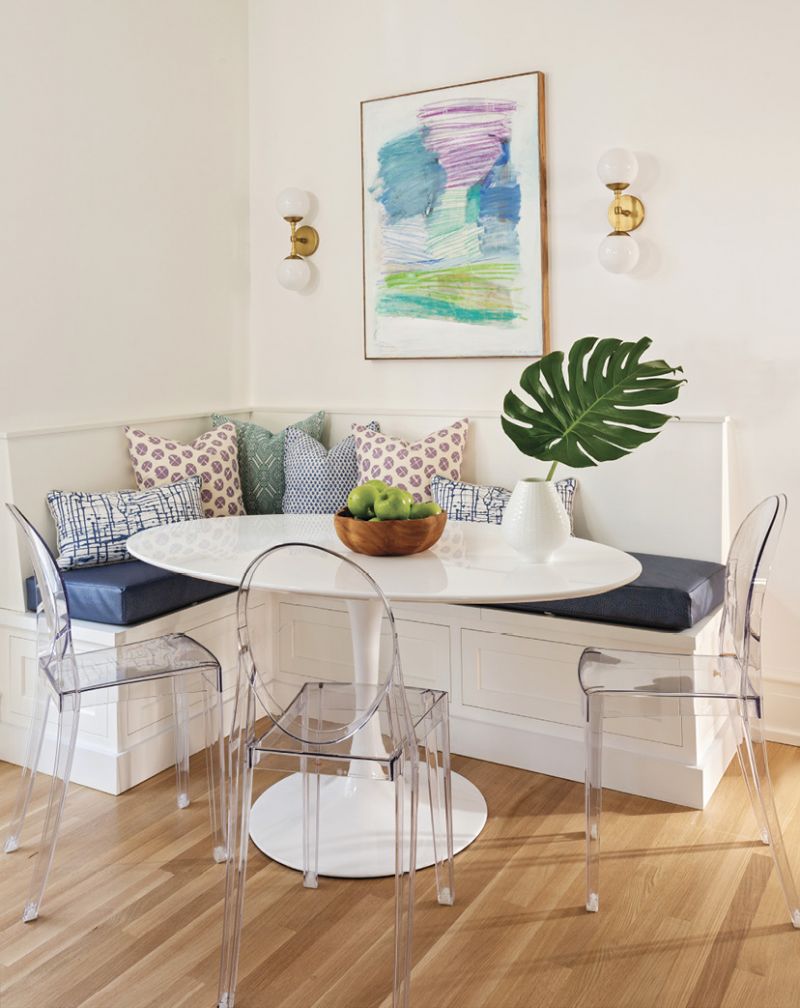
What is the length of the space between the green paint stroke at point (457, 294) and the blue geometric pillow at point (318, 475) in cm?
46

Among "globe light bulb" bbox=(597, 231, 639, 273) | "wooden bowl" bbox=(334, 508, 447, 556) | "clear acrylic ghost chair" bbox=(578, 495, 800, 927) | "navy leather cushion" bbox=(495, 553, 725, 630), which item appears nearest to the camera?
"clear acrylic ghost chair" bbox=(578, 495, 800, 927)

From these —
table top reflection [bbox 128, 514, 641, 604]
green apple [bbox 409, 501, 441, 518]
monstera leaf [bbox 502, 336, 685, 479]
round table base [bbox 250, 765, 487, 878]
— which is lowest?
round table base [bbox 250, 765, 487, 878]

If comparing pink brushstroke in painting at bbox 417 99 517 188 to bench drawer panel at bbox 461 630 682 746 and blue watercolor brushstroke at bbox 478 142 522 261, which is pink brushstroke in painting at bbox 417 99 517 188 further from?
bench drawer panel at bbox 461 630 682 746

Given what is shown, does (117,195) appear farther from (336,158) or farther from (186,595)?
(186,595)

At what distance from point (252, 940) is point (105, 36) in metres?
2.87

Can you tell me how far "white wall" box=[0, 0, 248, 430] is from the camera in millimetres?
2916

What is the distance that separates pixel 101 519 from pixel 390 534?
1151mm

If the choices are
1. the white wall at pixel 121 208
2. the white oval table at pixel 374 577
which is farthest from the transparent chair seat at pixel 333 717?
the white wall at pixel 121 208

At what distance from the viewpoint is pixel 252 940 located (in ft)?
6.40

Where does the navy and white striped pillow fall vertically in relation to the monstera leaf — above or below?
below

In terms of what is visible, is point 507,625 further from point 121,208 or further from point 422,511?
point 121,208

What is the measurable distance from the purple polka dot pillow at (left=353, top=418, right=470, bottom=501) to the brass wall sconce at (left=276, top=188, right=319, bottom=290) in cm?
81

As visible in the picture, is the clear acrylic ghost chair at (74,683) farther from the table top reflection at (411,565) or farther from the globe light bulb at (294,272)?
the globe light bulb at (294,272)

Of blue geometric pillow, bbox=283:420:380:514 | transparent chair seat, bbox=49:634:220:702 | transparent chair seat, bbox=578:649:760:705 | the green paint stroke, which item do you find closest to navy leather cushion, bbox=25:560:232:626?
transparent chair seat, bbox=49:634:220:702
